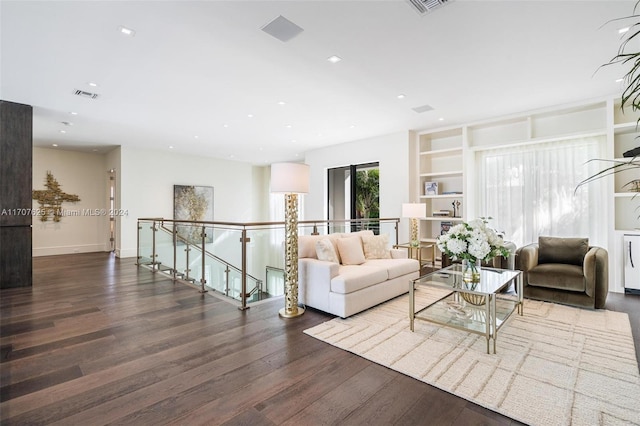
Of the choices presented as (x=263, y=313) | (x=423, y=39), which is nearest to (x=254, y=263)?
(x=263, y=313)

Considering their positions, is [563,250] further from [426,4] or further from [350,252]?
[426,4]

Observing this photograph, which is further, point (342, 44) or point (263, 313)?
point (263, 313)

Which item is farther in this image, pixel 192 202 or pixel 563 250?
pixel 192 202

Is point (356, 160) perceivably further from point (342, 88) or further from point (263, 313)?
point (263, 313)

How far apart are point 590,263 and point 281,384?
3.76m

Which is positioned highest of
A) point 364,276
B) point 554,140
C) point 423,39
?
point 423,39

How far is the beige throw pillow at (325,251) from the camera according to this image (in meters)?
3.79

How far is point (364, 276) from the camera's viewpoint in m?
3.57

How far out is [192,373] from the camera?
2.33m

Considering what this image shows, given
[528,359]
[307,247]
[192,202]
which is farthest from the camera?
[192,202]

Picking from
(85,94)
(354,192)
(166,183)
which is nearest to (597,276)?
(354,192)

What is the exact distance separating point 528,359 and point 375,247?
2311mm

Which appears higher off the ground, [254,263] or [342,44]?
[342,44]

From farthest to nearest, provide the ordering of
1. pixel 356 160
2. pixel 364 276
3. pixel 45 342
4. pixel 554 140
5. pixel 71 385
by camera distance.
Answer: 1. pixel 356 160
2. pixel 554 140
3. pixel 364 276
4. pixel 45 342
5. pixel 71 385
